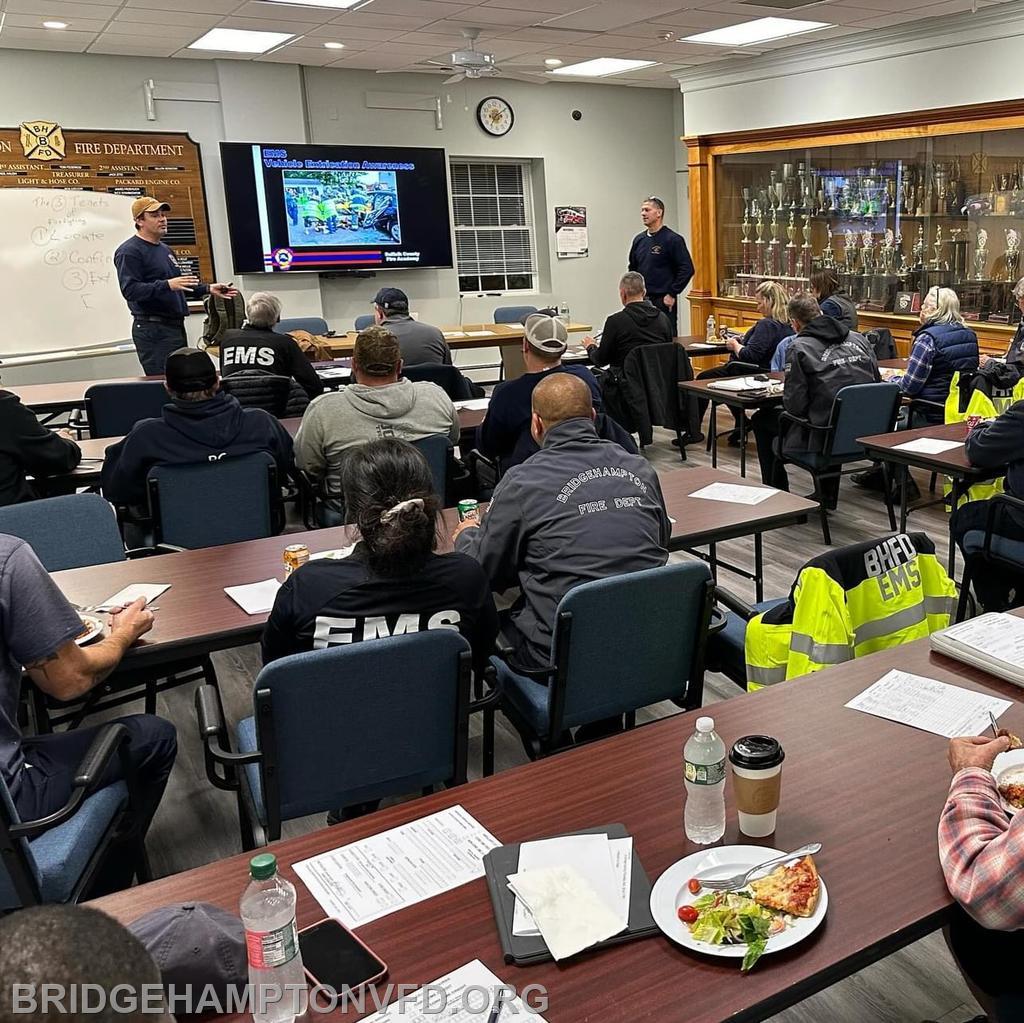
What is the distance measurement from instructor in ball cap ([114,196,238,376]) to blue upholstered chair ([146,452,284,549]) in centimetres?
327

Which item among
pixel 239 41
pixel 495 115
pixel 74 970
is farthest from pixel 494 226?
pixel 74 970

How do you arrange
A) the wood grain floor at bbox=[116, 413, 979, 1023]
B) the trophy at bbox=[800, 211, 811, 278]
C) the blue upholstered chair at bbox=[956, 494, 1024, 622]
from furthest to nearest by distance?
the trophy at bbox=[800, 211, 811, 278], the blue upholstered chair at bbox=[956, 494, 1024, 622], the wood grain floor at bbox=[116, 413, 979, 1023]

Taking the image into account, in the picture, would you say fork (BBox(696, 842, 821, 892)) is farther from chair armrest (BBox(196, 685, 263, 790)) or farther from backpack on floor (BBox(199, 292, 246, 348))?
backpack on floor (BBox(199, 292, 246, 348))

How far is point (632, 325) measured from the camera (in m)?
6.56

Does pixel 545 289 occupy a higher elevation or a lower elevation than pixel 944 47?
lower

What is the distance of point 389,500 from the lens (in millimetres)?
2066

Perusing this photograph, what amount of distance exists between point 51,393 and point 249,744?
435 centimetres

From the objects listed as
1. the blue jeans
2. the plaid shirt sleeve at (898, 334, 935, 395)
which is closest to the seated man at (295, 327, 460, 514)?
the plaid shirt sleeve at (898, 334, 935, 395)

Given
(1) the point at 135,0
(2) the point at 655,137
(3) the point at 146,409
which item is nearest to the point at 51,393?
(3) the point at 146,409

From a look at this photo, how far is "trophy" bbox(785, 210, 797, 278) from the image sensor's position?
8961 millimetres

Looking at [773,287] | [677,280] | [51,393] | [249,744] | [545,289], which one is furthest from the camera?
[545,289]

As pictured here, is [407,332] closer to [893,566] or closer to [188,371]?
[188,371]

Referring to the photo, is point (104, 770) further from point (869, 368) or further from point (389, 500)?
point (869, 368)

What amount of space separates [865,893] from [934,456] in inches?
120
